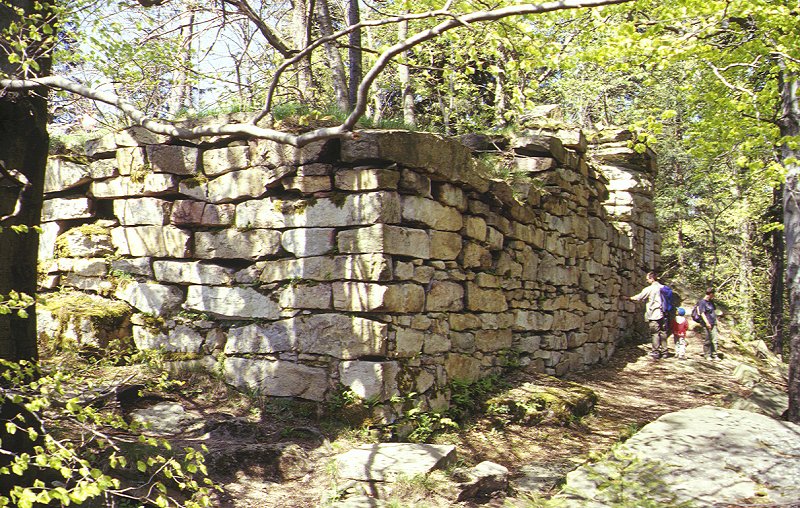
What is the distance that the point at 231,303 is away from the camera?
6.61 m

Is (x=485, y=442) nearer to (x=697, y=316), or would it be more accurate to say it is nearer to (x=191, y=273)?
(x=191, y=273)

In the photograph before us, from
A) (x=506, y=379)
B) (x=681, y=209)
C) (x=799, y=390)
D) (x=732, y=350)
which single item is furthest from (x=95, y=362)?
(x=681, y=209)

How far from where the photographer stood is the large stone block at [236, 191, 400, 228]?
605cm

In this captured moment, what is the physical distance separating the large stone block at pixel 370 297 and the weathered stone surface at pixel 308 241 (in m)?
0.38

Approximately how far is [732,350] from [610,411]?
20.7 ft

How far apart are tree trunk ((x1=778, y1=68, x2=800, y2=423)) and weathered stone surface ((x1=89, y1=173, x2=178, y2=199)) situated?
22.0 ft

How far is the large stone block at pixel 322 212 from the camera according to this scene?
6047 millimetres

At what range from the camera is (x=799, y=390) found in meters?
7.34

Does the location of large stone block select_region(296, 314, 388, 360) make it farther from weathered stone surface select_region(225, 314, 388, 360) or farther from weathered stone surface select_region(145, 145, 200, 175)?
weathered stone surface select_region(145, 145, 200, 175)

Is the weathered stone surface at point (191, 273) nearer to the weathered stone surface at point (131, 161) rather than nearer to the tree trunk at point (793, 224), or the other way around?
the weathered stone surface at point (131, 161)

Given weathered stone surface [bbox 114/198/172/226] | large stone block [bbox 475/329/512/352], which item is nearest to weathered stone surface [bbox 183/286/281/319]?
weathered stone surface [bbox 114/198/172/226]

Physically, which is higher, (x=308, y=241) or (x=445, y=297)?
(x=308, y=241)

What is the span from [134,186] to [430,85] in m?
12.7

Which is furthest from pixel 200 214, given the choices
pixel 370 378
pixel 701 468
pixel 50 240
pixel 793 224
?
pixel 793 224
